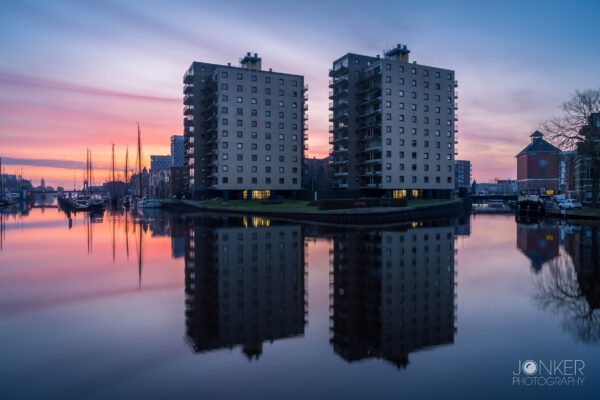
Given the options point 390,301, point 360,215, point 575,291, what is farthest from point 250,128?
point 575,291

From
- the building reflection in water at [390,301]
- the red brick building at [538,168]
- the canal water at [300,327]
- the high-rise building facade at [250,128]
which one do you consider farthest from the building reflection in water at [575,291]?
the red brick building at [538,168]

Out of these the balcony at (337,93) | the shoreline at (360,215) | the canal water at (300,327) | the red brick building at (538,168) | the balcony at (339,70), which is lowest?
the canal water at (300,327)

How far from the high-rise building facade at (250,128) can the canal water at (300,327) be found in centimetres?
8129

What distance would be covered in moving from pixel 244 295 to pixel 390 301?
5780 millimetres

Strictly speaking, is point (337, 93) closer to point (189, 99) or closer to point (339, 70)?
point (339, 70)

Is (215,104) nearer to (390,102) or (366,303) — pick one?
(390,102)

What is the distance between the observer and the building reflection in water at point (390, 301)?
12094mm

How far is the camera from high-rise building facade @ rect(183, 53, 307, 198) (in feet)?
348

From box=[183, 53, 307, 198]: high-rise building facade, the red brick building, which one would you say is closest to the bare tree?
box=[183, 53, 307, 198]: high-rise building facade

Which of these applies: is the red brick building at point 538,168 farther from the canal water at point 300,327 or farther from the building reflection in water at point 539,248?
the canal water at point 300,327

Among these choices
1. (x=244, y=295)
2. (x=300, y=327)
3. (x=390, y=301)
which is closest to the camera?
(x=300, y=327)

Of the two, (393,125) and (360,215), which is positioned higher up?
(393,125)

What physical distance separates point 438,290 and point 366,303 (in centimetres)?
398

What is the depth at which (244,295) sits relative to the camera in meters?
17.0
